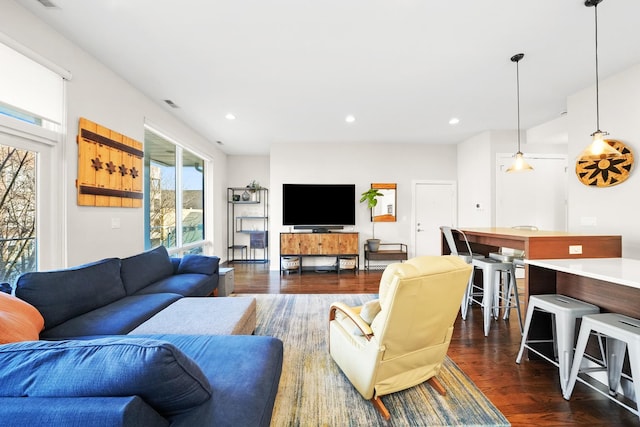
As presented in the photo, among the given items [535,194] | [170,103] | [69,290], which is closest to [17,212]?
[69,290]

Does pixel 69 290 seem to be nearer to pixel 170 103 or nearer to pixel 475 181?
pixel 170 103

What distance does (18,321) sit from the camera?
1421mm

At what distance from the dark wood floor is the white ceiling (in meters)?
2.74

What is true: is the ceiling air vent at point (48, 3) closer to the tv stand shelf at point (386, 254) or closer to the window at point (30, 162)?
the window at point (30, 162)

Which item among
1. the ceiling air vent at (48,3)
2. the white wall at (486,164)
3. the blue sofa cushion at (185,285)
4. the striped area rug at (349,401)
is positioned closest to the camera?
the striped area rug at (349,401)

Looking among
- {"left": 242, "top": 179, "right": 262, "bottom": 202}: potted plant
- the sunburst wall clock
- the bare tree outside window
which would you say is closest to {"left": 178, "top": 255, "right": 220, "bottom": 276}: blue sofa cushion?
the bare tree outside window

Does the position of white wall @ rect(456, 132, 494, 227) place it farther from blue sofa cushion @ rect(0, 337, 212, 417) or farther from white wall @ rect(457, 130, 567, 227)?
blue sofa cushion @ rect(0, 337, 212, 417)

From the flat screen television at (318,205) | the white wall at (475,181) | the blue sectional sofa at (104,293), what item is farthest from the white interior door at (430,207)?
the blue sectional sofa at (104,293)

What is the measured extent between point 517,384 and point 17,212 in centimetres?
399

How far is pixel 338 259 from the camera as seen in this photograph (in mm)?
5328

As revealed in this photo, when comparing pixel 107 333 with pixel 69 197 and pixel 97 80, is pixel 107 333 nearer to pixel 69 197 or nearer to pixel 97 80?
pixel 69 197

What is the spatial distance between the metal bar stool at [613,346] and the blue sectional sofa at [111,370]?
6.14 ft

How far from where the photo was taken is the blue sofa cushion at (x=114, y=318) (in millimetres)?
1770

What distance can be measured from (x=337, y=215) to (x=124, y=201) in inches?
141
